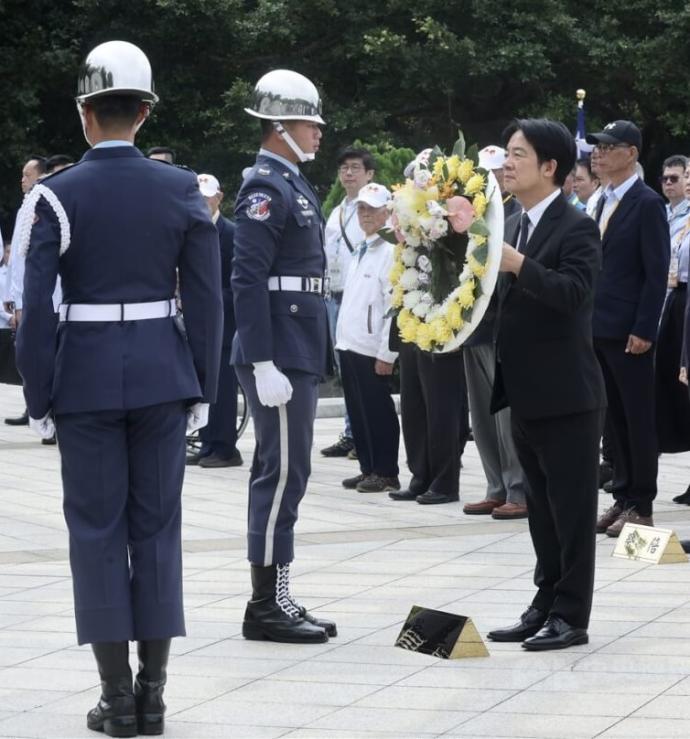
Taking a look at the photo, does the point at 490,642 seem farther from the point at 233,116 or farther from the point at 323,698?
the point at 233,116

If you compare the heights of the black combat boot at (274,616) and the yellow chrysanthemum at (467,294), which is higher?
the yellow chrysanthemum at (467,294)

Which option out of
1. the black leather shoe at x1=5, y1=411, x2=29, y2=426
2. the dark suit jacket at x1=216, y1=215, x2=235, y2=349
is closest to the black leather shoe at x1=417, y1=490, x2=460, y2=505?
the dark suit jacket at x1=216, y1=215, x2=235, y2=349

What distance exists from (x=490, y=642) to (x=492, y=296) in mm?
1268

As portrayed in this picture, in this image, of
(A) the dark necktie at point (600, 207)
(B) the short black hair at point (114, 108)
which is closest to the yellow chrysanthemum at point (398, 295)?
(B) the short black hair at point (114, 108)

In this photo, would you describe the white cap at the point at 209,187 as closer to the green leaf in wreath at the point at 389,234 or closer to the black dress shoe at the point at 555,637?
the green leaf in wreath at the point at 389,234

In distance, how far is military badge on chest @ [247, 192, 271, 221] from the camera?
20.7 feet

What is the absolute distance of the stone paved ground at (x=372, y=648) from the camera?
514cm

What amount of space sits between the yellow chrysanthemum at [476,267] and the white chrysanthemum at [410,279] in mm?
445

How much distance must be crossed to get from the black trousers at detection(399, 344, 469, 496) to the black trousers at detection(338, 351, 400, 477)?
336mm

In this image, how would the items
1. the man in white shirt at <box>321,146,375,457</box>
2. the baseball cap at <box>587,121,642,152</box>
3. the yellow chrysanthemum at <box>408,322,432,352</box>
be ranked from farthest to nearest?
1. the man in white shirt at <box>321,146,375,457</box>
2. the baseball cap at <box>587,121,642,152</box>
3. the yellow chrysanthemum at <box>408,322,432,352</box>

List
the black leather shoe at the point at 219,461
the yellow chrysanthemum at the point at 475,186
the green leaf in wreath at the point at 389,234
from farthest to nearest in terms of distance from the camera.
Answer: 1. the black leather shoe at the point at 219,461
2. the green leaf in wreath at the point at 389,234
3. the yellow chrysanthemum at the point at 475,186

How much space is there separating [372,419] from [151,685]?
5622 millimetres

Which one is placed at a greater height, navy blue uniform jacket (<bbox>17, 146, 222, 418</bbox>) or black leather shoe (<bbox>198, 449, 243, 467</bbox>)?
navy blue uniform jacket (<bbox>17, 146, 222, 418</bbox>)

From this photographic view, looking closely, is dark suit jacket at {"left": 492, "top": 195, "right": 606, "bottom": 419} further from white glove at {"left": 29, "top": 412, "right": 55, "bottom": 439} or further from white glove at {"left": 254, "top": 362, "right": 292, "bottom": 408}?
white glove at {"left": 29, "top": 412, "right": 55, "bottom": 439}
